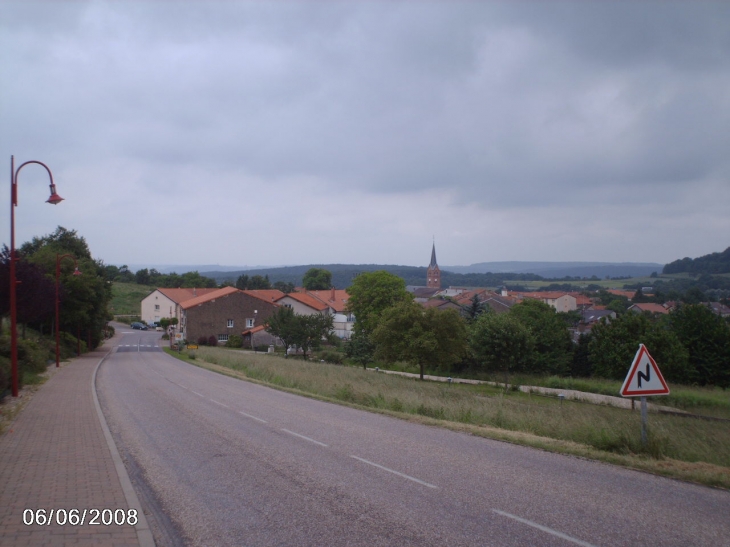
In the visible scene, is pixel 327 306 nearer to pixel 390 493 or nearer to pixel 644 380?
pixel 644 380

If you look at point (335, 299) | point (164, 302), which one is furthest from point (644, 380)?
point (164, 302)

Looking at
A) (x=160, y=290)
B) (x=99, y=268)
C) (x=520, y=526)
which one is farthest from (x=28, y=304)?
(x=160, y=290)

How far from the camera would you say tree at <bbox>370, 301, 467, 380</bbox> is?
3941 centimetres

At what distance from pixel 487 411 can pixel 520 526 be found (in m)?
8.89

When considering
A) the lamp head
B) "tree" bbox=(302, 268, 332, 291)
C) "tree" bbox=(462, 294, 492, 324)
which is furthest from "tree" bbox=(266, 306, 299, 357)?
"tree" bbox=(302, 268, 332, 291)

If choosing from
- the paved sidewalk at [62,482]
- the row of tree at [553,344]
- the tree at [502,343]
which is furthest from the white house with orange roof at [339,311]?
the paved sidewalk at [62,482]

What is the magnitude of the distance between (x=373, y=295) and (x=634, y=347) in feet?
129

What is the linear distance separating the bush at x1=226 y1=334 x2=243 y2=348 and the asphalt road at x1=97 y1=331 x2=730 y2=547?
56.9m

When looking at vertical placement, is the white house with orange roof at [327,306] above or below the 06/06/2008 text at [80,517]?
below

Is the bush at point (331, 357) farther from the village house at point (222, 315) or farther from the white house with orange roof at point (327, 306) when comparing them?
the village house at point (222, 315)

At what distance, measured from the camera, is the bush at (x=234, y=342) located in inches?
2704

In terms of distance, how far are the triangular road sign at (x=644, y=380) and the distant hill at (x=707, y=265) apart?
578 feet

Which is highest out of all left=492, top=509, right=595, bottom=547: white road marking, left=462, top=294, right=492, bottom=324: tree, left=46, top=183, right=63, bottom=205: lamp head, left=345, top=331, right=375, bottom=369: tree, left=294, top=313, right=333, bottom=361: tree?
left=46, top=183, right=63, bottom=205: lamp head

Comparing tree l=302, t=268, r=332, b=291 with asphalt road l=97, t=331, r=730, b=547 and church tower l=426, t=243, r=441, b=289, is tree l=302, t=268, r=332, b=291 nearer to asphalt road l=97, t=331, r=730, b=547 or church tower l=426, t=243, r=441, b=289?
church tower l=426, t=243, r=441, b=289
